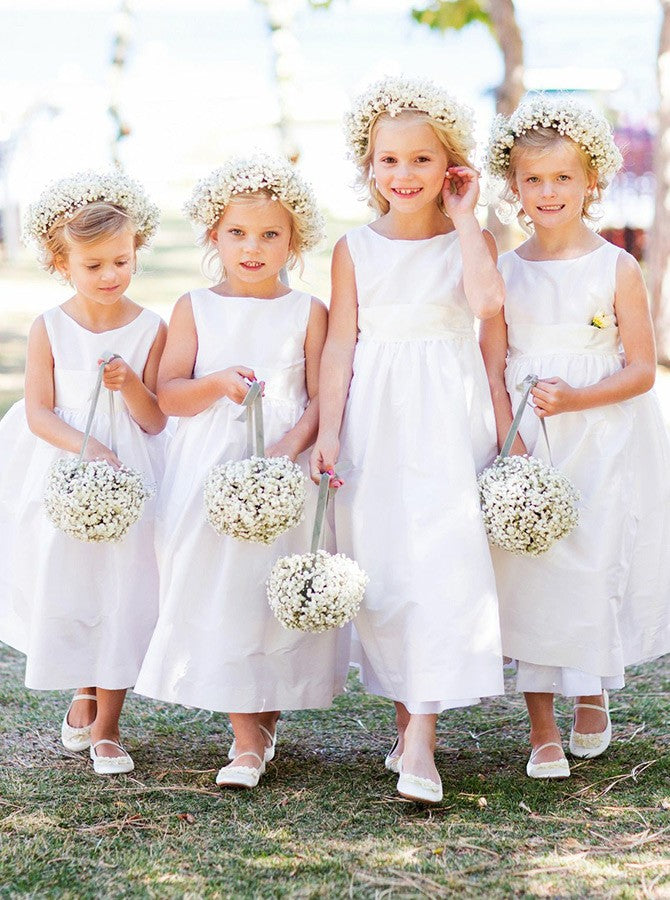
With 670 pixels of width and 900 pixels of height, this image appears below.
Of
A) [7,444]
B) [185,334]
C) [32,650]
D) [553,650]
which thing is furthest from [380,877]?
[7,444]

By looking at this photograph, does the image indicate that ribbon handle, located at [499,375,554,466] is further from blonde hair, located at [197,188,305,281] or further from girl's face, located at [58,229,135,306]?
girl's face, located at [58,229,135,306]

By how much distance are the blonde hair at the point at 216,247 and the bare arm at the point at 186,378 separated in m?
0.18

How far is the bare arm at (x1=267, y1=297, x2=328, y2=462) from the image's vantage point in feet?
11.7

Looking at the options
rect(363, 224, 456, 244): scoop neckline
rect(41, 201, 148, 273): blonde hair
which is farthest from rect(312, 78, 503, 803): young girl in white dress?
rect(41, 201, 148, 273): blonde hair

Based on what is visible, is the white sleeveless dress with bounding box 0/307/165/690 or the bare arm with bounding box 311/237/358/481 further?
the white sleeveless dress with bounding box 0/307/165/690

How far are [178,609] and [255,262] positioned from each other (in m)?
1.05

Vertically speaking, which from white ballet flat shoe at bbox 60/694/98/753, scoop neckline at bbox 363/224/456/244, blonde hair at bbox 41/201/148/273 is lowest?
white ballet flat shoe at bbox 60/694/98/753

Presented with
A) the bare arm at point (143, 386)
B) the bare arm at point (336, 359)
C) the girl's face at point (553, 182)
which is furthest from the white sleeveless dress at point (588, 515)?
the bare arm at point (143, 386)

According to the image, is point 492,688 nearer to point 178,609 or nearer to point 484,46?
point 178,609

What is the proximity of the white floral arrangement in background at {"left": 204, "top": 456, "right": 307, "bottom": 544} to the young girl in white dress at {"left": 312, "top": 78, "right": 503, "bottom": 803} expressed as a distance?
0.60 feet

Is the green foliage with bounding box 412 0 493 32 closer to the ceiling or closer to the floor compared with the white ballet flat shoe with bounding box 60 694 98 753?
closer to the ceiling

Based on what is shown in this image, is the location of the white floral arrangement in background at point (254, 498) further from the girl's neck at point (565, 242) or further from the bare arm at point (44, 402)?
the girl's neck at point (565, 242)

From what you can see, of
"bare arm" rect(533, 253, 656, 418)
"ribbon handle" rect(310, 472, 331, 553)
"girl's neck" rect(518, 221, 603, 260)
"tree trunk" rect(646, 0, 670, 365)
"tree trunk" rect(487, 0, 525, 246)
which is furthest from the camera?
"tree trunk" rect(646, 0, 670, 365)

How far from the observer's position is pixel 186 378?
362 cm
